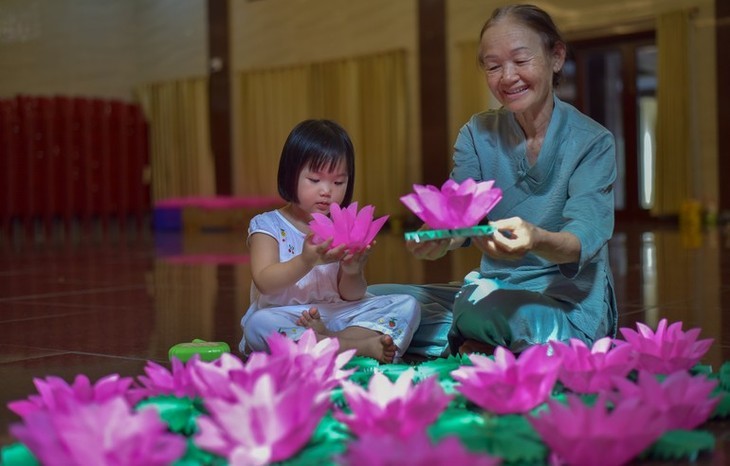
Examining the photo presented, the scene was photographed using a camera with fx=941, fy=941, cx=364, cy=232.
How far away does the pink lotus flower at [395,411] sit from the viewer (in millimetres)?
1299

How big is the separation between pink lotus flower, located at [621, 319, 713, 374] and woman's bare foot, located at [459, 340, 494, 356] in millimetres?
394

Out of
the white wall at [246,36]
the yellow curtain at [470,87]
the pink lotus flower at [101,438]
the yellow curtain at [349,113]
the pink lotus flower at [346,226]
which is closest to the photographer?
the pink lotus flower at [101,438]

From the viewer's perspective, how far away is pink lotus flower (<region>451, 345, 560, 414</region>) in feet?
4.89

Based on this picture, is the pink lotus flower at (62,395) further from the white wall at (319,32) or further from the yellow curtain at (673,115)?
the white wall at (319,32)

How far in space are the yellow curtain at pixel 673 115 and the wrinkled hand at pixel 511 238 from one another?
29.5 feet

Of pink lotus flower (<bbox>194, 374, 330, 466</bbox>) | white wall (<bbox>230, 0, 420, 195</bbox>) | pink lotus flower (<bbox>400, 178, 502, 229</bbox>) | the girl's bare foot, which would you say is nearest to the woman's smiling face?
pink lotus flower (<bbox>400, 178, 502, 229</bbox>)

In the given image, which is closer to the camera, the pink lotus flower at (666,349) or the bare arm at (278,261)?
the pink lotus flower at (666,349)

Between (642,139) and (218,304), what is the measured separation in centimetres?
842

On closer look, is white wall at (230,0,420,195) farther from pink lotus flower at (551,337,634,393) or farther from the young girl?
pink lotus flower at (551,337,634,393)

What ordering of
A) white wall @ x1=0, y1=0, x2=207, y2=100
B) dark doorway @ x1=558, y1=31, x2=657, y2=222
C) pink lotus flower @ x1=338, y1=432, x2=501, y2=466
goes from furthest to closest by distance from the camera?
white wall @ x1=0, y1=0, x2=207, y2=100, dark doorway @ x1=558, y1=31, x2=657, y2=222, pink lotus flower @ x1=338, y1=432, x2=501, y2=466

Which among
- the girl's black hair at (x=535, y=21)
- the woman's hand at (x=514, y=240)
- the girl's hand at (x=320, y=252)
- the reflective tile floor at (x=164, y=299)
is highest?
the girl's black hair at (x=535, y=21)

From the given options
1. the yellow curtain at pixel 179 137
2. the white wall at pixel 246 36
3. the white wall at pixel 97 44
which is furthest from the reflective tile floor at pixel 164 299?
the yellow curtain at pixel 179 137

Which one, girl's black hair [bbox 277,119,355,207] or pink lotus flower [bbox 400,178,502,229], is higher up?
girl's black hair [bbox 277,119,355,207]

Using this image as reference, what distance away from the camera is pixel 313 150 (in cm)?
221
